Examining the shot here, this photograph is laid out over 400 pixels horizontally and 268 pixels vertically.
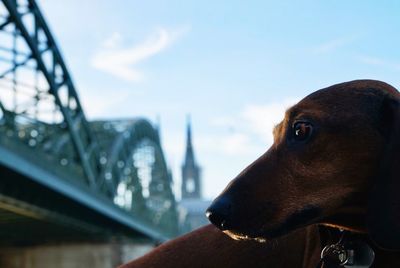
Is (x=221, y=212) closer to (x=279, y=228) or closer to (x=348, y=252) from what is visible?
(x=279, y=228)

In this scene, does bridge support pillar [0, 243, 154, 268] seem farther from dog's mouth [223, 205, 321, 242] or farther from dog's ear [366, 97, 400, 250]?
dog's ear [366, 97, 400, 250]

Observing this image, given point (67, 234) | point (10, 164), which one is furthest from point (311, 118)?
point (67, 234)

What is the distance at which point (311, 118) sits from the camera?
123 inches

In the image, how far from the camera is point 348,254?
3.13m

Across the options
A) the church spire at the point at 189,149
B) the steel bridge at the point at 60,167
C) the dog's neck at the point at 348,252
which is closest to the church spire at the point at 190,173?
the church spire at the point at 189,149

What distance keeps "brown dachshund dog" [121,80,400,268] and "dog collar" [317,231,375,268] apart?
0.01 m

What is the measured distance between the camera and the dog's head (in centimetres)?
296

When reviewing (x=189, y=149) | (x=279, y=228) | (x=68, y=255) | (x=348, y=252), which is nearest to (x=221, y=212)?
(x=279, y=228)

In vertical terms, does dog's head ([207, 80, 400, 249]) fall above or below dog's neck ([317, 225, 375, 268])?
above

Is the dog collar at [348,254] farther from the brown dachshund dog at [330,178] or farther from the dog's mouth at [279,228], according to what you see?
the dog's mouth at [279,228]

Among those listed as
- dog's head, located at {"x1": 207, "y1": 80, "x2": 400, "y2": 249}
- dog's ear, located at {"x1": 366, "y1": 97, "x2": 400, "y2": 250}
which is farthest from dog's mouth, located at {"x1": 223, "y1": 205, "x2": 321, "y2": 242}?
dog's ear, located at {"x1": 366, "y1": 97, "x2": 400, "y2": 250}

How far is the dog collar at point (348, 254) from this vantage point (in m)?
3.09

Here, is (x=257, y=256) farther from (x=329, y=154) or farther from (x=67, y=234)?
(x=67, y=234)

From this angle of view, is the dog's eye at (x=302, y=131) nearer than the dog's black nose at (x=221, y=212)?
No
